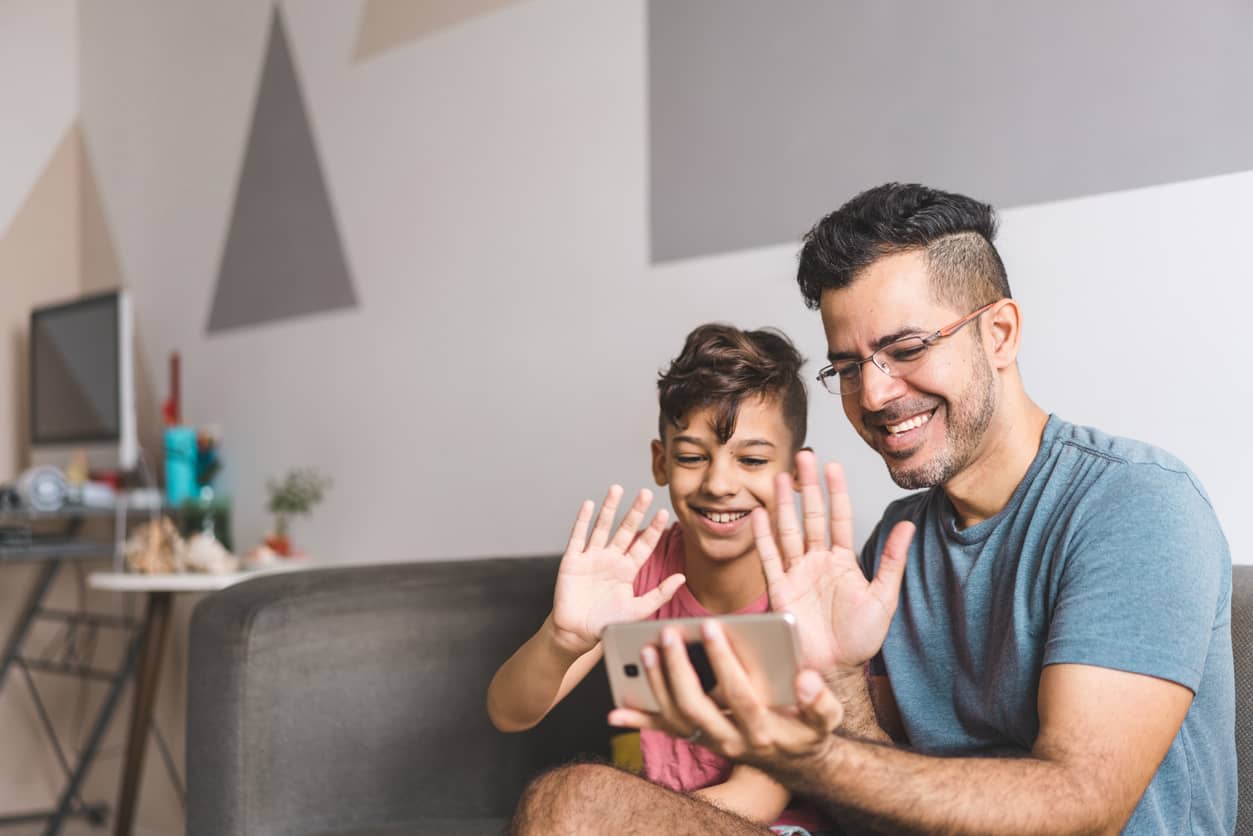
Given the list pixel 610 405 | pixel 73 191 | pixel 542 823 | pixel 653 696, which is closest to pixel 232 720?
pixel 542 823

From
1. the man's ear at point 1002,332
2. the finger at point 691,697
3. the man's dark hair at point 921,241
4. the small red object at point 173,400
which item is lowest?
the finger at point 691,697

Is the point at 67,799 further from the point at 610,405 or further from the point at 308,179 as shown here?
the point at 610,405

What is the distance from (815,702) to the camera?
97 cm

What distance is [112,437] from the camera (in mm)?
3287

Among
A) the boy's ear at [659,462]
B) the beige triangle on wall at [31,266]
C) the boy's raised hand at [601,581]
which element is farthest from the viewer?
the beige triangle on wall at [31,266]

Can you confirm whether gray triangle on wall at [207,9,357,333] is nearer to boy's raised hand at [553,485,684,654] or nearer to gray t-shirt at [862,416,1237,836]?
boy's raised hand at [553,485,684,654]

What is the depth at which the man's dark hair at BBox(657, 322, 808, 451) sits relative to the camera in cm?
165

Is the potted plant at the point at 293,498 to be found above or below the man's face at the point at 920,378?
below

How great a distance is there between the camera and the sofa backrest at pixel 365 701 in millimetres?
1592

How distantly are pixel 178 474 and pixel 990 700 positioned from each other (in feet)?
8.48

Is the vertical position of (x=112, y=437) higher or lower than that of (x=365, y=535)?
higher

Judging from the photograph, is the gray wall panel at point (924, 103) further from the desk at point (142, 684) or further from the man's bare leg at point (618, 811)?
the desk at point (142, 684)

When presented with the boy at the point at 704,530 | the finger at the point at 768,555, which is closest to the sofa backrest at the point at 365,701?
the boy at the point at 704,530

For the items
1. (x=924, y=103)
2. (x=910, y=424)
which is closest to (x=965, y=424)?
(x=910, y=424)
